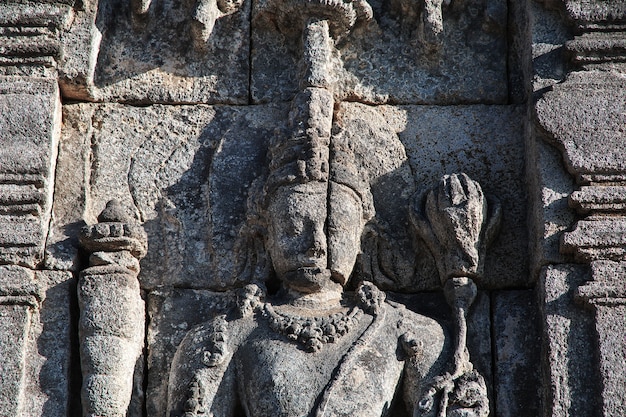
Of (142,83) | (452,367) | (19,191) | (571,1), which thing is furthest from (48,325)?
(571,1)

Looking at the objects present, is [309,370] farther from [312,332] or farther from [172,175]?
[172,175]

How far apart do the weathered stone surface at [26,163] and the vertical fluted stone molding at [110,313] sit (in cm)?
28

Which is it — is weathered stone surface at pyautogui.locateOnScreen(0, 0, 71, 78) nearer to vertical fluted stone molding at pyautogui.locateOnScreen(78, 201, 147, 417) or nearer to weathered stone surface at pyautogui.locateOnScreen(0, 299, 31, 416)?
vertical fluted stone molding at pyautogui.locateOnScreen(78, 201, 147, 417)

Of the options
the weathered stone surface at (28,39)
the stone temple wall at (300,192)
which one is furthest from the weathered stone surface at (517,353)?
the weathered stone surface at (28,39)

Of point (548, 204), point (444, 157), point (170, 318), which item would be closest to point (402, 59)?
point (444, 157)

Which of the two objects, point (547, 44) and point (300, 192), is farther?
point (547, 44)

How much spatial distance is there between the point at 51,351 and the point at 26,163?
1040 mm

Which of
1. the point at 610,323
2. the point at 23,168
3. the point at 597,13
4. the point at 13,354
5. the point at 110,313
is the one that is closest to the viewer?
the point at 610,323

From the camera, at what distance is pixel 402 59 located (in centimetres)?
904

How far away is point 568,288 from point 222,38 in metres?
2.55

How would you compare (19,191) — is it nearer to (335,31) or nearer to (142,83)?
(142,83)

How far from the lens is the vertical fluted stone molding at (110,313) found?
26.2 ft

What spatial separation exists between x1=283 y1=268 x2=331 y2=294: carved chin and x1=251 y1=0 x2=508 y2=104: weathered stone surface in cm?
118

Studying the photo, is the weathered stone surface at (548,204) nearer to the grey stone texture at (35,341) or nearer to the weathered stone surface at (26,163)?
the grey stone texture at (35,341)
